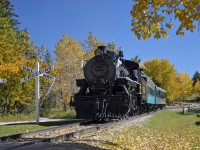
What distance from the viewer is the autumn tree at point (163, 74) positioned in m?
76.8

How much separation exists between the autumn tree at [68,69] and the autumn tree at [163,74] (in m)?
36.3

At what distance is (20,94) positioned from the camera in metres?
31.6

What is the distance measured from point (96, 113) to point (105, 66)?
263 cm

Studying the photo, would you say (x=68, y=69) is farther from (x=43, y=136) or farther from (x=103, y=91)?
(x=43, y=136)

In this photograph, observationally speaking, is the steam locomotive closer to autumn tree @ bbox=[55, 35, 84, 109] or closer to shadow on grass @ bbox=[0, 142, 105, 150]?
shadow on grass @ bbox=[0, 142, 105, 150]

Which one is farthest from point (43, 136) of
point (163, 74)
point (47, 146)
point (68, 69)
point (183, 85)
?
point (183, 85)

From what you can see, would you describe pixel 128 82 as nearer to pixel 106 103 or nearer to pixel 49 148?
pixel 106 103

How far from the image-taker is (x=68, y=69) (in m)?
42.4

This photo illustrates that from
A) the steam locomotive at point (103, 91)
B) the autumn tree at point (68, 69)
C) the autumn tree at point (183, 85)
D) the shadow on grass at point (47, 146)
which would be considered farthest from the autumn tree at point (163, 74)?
the shadow on grass at point (47, 146)

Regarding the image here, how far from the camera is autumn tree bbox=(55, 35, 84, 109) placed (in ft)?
138

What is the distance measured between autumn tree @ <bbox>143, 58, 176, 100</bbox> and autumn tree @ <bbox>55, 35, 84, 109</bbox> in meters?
36.3

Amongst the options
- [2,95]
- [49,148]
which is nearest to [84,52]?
[2,95]

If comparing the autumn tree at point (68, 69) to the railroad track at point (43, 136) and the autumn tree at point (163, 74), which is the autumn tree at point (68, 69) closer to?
the railroad track at point (43, 136)

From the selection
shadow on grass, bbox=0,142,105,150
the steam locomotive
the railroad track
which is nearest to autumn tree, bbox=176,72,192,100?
the steam locomotive
